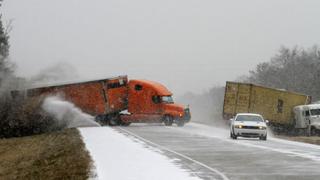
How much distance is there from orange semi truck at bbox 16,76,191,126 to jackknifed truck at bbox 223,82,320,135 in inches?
168

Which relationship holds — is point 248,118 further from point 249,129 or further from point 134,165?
point 134,165

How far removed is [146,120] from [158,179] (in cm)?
3889

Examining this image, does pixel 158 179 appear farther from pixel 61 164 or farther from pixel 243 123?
pixel 243 123

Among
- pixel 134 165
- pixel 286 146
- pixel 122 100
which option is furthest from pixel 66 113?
pixel 134 165

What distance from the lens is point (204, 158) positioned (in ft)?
70.0

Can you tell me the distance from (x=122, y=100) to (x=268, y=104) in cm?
1186

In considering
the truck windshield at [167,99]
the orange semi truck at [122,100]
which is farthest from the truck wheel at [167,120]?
the truck windshield at [167,99]

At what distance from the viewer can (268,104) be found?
176 ft

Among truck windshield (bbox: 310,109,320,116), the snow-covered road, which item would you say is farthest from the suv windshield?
truck windshield (bbox: 310,109,320,116)

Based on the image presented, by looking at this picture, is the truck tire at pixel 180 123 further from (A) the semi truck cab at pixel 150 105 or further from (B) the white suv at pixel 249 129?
(B) the white suv at pixel 249 129

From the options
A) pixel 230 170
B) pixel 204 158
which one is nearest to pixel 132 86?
pixel 204 158

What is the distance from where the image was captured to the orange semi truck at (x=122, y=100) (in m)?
49.8

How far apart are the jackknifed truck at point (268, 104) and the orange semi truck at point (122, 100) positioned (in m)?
4.27

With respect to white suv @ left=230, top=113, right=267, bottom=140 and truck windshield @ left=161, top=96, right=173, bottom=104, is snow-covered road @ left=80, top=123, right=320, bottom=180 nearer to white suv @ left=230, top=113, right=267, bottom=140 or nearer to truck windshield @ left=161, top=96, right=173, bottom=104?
white suv @ left=230, top=113, right=267, bottom=140
